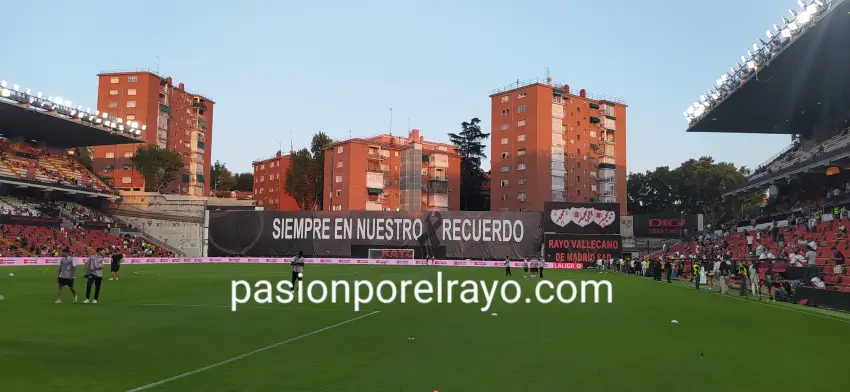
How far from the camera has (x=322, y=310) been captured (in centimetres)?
1886

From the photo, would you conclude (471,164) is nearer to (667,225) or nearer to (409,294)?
(667,225)

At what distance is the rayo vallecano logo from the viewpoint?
5747 cm

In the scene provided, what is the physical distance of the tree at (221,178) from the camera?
131375 mm

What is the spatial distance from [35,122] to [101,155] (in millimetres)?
30271

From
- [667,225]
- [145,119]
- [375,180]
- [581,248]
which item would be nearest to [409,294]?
[581,248]

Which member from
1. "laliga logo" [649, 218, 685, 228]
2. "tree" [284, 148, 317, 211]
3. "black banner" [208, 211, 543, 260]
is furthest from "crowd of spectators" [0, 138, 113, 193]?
"laliga logo" [649, 218, 685, 228]

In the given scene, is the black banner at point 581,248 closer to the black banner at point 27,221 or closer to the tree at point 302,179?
the black banner at point 27,221

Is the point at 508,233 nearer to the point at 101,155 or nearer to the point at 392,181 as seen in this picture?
the point at 392,181

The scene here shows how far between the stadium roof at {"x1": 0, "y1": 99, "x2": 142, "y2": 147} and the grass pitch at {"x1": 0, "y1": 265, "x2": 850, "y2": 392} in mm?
45402

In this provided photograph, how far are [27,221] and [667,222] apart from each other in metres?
76.9

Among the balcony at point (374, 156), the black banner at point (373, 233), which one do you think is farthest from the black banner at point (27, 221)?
the balcony at point (374, 156)

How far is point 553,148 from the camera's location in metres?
89.8

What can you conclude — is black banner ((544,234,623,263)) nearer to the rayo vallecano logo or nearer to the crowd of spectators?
the rayo vallecano logo

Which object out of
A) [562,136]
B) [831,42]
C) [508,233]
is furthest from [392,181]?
[831,42]
